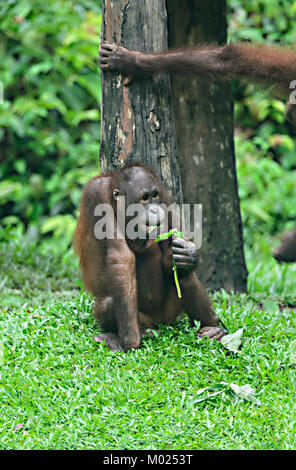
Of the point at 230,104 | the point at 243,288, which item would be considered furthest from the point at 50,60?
the point at 243,288

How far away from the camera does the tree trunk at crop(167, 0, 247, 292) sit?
5.01m

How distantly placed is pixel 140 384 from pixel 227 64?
2132mm

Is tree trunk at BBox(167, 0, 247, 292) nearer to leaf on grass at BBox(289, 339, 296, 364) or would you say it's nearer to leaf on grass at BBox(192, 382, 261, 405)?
leaf on grass at BBox(289, 339, 296, 364)

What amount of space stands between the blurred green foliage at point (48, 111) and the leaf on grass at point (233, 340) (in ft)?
13.5

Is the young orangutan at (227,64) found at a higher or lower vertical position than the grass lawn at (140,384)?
higher

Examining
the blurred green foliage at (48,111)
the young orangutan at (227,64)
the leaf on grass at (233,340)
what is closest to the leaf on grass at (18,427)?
the leaf on grass at (233,340)

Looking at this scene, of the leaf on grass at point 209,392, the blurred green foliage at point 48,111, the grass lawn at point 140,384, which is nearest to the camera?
the grass lawn at point 140,384

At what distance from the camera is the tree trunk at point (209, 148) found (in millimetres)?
5012

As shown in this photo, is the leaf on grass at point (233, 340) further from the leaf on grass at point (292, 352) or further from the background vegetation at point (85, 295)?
the leaf on grass at point (292, 352)

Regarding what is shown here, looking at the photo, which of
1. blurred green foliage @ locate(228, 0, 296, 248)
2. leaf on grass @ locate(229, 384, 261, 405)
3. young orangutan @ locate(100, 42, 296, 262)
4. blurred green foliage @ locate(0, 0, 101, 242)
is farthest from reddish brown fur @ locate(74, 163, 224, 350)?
blurred green foliage @ locate(228, 0, 296, 248)

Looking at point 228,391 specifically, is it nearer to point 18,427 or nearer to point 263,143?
point 18,427

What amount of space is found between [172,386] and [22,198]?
526cm

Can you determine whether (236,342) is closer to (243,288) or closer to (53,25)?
(243,288)

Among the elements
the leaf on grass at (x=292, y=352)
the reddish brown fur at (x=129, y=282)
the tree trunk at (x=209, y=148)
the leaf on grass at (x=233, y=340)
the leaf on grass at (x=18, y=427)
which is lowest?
the leaf on grass at (x=18, y=427)
